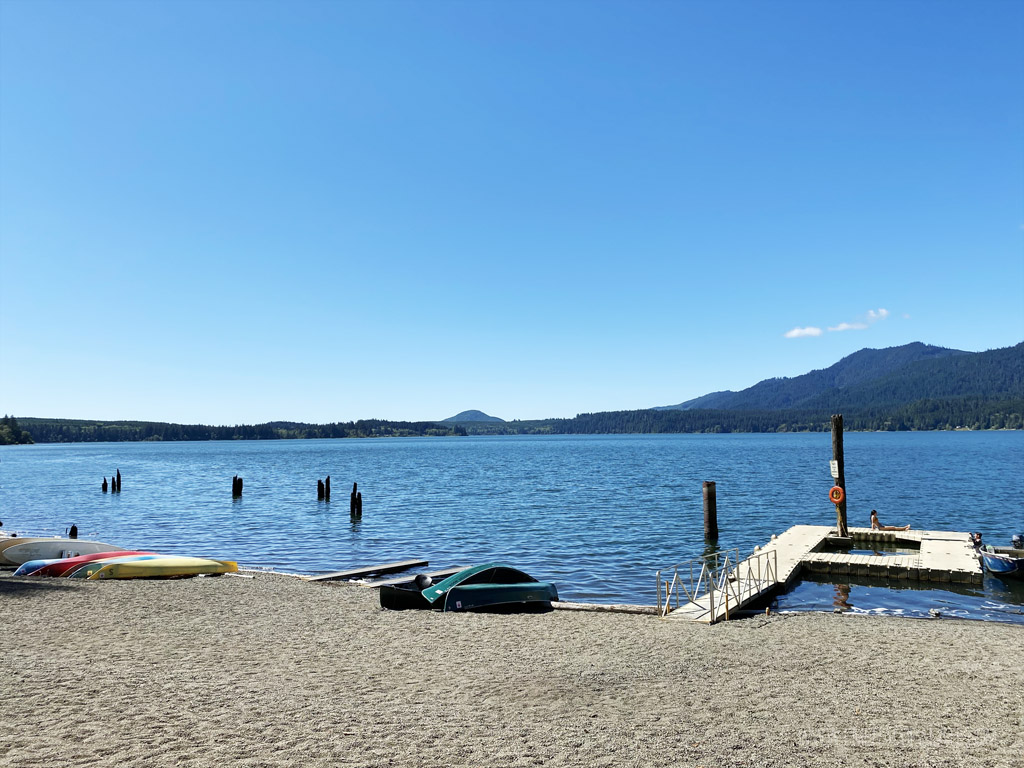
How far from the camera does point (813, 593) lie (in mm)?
23531

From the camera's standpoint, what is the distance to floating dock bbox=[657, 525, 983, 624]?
18594 mm

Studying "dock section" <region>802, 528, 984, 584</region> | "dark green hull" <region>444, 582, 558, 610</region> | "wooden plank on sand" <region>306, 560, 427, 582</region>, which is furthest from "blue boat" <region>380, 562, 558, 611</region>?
"dock section" <region>802, 528, 984, 584</region>

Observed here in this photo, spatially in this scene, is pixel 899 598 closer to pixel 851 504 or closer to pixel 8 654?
pixel 8 654

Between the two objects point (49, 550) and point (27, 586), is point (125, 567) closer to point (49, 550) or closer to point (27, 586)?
point (27, 586)

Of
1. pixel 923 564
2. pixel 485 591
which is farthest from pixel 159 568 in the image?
pixel 923 564

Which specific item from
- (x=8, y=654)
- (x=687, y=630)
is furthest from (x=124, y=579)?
(x=687, y=630)

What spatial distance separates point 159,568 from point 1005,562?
31352 millimetres

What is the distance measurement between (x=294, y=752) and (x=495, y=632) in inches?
311

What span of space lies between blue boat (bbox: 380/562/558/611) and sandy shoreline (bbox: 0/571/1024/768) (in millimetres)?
1185

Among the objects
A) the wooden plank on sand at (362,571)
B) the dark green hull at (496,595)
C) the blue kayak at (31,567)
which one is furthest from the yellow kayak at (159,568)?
the dark green hull at (496,595)

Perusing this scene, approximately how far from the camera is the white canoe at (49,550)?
93.6 feet

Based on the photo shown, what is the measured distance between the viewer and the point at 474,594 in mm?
18438

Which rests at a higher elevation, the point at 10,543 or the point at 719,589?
the point at 719,589

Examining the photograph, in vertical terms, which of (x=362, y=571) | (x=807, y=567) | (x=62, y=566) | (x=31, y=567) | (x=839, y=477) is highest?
(x=839, y=477)
